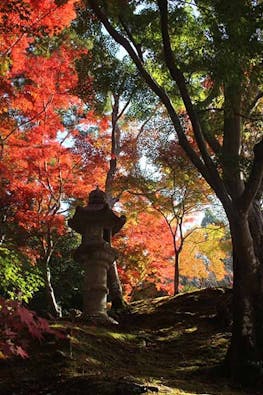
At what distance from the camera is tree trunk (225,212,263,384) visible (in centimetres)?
571

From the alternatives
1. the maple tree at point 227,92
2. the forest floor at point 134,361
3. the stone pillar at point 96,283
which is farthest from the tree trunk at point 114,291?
the maple tree at point 227,92

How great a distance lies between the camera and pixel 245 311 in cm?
602

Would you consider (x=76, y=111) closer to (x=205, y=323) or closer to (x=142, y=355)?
(x=205, y=323)

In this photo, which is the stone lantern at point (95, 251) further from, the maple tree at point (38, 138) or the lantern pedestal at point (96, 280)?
Answer: the maple tree at point (38, 138)

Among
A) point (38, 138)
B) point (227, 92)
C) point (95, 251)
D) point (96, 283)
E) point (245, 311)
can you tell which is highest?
point (38, 138)

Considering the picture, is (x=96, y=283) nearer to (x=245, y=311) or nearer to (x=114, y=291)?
(x=245, y=311)

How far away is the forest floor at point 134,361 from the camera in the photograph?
14.0ft

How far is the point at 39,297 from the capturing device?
17094mm

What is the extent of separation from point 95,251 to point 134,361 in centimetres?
297

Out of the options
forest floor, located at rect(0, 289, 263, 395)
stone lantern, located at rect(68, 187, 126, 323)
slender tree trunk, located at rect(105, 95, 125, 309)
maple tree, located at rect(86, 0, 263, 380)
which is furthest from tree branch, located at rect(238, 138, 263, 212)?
slender tree trunk, located at rect(105, 95, 125, 309)

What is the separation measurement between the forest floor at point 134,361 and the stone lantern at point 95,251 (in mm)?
683

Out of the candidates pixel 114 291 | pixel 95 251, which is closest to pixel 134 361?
pixel 95 251

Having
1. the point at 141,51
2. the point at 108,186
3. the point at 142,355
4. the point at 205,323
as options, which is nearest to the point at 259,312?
the point at 142,355

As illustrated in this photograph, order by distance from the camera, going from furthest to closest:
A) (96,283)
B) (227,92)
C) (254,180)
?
(96,283), (227,92), (254,180)
